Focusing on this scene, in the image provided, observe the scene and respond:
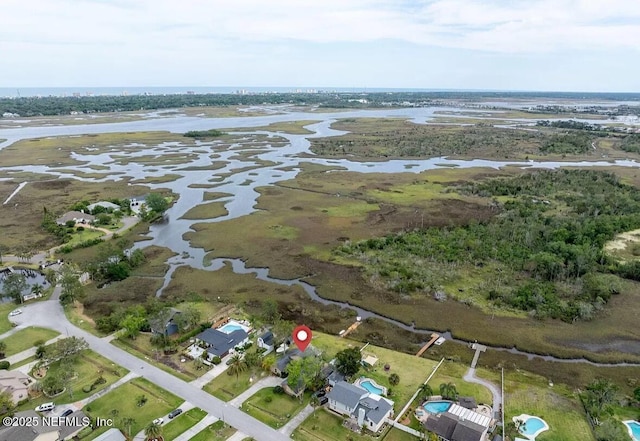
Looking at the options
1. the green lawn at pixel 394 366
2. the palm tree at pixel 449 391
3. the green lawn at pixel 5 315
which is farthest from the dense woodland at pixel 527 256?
the green lawn at pixel 5 315

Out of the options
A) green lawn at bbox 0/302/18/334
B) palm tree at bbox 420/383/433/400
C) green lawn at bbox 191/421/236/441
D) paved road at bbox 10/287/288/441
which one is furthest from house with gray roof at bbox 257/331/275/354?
green lawn at bbox 0/302/18/334

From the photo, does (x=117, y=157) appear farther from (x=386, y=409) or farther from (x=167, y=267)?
(x=386, y=409)

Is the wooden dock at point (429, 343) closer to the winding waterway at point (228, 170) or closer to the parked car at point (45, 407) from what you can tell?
the winding waterway at point (228, 170)

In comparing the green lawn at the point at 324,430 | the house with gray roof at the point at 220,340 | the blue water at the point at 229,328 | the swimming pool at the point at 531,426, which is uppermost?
the house with gray roof at the point at 220,340

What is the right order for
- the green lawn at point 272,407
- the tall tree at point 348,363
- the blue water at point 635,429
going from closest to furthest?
the blue water at point 635,429 < the green lawn at point 272,407 < the tall tree at point 348,363

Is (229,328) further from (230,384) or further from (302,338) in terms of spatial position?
(302,338)

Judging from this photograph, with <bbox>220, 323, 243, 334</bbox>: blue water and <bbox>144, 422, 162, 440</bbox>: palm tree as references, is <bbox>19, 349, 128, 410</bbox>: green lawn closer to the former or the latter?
<bbox>144, 422, 162, 440</bbox>: palm tree
